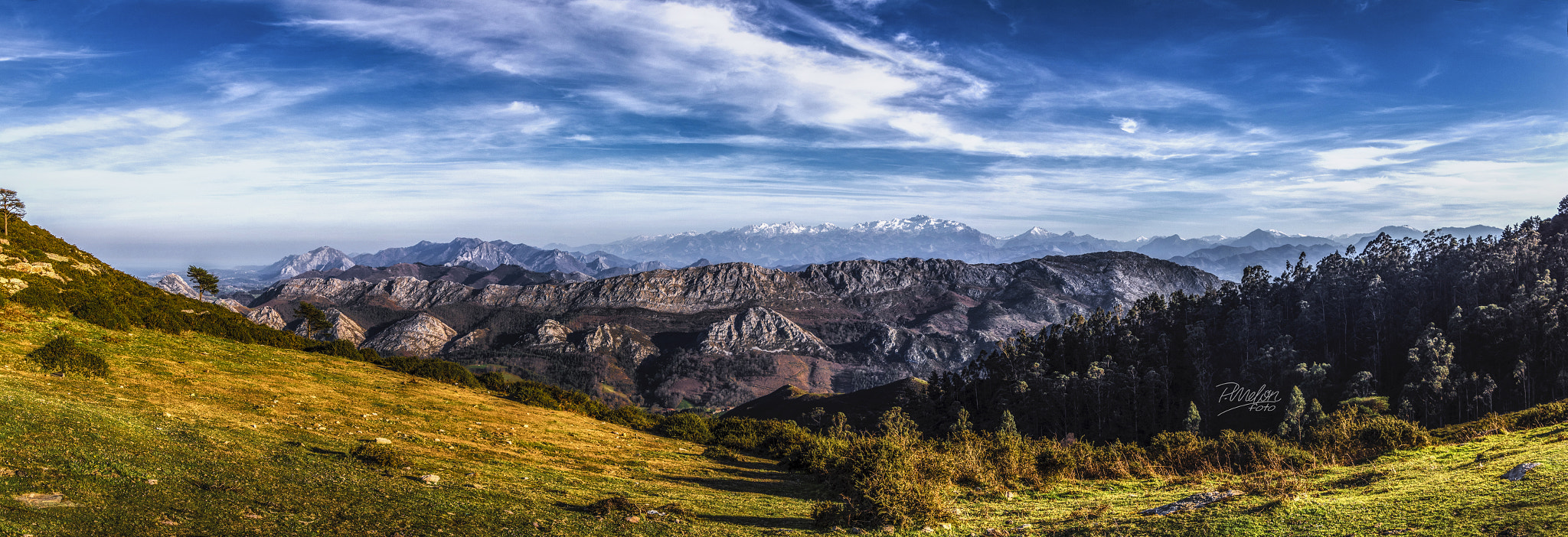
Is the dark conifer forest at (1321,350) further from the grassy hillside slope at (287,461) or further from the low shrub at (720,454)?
the grassy hillside slope at (287,461)

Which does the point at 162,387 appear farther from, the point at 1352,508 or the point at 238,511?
the point at 1352,508

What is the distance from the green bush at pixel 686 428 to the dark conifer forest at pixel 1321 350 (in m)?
55.4

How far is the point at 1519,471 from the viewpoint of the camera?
14609mm

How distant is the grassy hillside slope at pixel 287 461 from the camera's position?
1246 cm

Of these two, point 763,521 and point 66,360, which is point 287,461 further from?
point 66,360

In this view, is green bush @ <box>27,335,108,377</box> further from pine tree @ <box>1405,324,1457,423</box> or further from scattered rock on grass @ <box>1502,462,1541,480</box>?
pine tree @ <box>1405,324,1457,423</box>

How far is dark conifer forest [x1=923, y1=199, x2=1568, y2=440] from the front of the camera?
82.1 metres

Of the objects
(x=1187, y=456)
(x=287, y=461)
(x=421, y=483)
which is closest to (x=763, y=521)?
(x=421, y=483)

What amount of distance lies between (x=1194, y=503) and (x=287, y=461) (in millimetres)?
23100

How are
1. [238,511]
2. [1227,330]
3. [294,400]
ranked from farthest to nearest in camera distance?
[1227,330]
[294,400]
[238,511]

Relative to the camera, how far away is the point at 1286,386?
98312mm

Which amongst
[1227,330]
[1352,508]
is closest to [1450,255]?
[1227,330]

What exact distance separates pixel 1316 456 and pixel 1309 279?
138274mm

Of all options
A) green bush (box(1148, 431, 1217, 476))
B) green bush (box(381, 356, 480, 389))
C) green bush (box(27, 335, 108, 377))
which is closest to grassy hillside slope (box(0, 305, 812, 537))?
green bush (box(27, 335, 108, 377))
